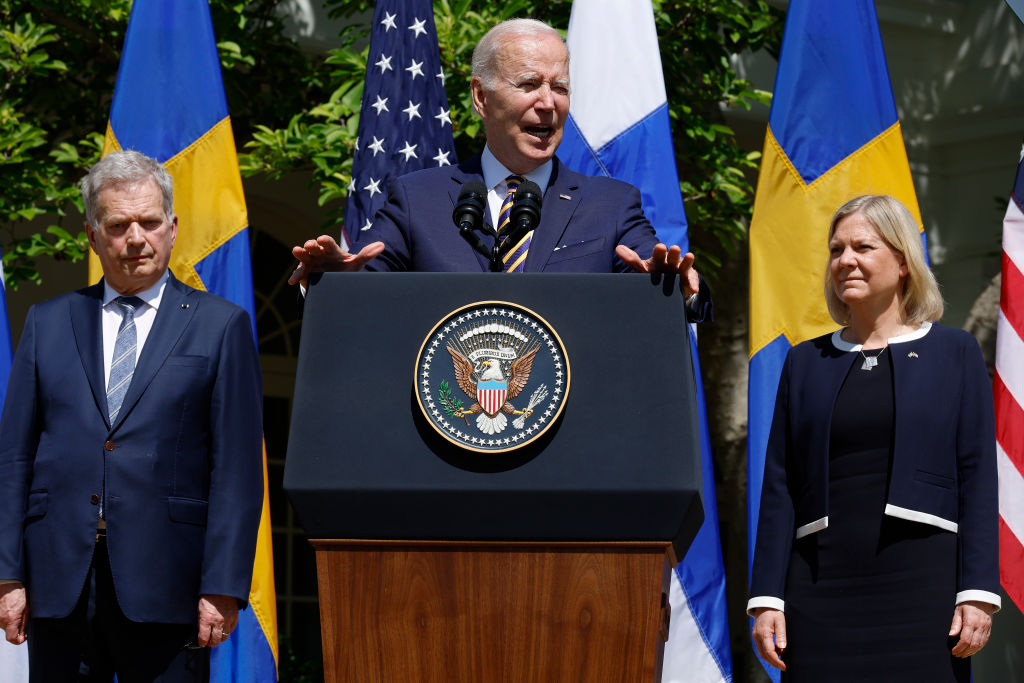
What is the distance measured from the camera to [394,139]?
4.95 m

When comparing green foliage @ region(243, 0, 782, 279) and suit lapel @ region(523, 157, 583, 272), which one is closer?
suit lapel @ region(523, 157, 583, 272)

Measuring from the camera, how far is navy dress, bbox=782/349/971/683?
274cm

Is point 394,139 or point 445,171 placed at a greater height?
point 394,139

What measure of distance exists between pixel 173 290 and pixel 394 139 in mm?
2070

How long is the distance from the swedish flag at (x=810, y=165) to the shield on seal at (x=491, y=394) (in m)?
2.59

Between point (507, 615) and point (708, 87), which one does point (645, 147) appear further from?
point (507, 615)

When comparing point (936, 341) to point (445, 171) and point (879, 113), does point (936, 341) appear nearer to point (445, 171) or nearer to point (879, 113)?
point (445, 171)

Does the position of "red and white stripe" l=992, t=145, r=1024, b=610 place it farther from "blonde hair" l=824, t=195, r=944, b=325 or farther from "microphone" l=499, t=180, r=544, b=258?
"microphone" l=499, t=180, r=544, b=258

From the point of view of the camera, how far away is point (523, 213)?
236cm

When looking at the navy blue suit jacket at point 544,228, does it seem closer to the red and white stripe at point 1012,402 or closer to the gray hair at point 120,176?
the gray hair at point 120,176

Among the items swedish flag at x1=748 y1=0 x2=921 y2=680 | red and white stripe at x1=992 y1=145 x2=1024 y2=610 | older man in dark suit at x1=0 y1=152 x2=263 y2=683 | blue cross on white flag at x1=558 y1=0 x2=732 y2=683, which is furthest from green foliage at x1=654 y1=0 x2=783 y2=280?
older man in dark suit at x1=0 y1=152 x2=263 y2=683

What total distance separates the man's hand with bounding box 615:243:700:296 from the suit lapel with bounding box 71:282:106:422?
1.19m

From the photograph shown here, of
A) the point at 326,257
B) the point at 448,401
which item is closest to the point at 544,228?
the point at 326,257

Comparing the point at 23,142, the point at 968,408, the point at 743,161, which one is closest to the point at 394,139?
the point at 23,142
